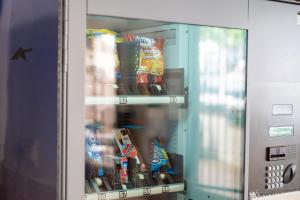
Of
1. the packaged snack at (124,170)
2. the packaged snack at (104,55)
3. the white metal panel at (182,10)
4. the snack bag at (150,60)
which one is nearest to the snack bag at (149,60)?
the snack bag at (150,60)


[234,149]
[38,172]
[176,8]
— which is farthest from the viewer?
[234,149]

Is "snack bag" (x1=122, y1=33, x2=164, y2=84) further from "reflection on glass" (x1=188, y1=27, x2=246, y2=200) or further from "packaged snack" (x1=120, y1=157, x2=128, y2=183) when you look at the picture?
"packaged snack" (x1=120, y1=157, x2=128, y2=183)

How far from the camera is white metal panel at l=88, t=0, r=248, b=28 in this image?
1.58 meters

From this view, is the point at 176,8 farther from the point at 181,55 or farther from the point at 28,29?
the point at 28,29

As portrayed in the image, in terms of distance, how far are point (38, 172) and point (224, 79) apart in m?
0.91

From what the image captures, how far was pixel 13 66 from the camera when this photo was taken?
5.86 feet

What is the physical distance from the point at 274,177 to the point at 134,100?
798mm

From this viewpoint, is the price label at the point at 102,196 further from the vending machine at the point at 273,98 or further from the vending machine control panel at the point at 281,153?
the vending machine control panel at the point at 281,153

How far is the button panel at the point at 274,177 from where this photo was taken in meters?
2.09

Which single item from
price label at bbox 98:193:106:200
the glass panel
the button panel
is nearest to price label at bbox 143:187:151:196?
the glass panel

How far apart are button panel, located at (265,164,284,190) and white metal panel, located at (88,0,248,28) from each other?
Answer: 0.67 meters

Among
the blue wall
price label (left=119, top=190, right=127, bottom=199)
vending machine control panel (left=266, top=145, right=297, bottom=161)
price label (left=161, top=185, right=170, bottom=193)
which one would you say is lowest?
price label (left=161, top=185, right=170, bottom=193)

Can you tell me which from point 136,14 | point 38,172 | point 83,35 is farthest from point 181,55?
point 38,172

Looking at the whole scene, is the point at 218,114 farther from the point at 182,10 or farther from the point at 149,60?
the point at 182,10
